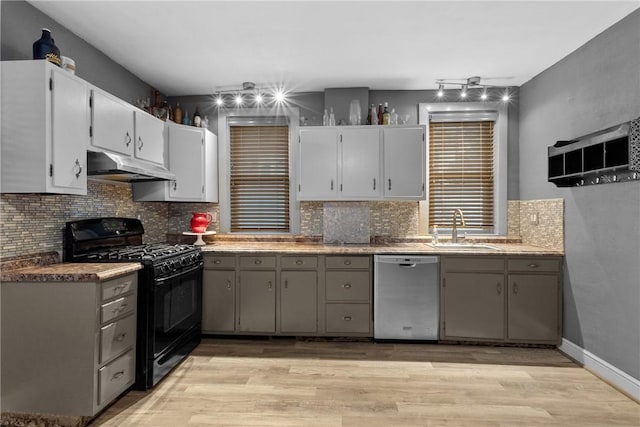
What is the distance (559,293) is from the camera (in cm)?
323

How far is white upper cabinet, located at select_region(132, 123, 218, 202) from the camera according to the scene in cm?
353

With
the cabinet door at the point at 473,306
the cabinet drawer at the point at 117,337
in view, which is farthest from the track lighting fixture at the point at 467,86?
the cabinet drawer at the point at 117,337

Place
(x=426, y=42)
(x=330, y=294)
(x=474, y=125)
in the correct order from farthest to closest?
(x=474, y=125) → (x=330, y=294) → (x=426, y=42)

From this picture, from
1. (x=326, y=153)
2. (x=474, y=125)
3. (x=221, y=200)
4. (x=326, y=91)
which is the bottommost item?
(x=221, y=200)

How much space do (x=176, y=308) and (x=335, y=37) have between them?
2.61 m

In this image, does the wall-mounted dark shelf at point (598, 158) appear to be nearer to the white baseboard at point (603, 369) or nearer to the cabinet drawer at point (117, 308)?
the white baseboard at point (603, 369)

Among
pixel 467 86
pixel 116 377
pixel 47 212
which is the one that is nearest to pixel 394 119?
pixel 467 86

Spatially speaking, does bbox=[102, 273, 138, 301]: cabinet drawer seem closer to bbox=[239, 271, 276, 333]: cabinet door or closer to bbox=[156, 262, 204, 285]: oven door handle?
bbox=[156, 262, 204, 285]: oven door handle

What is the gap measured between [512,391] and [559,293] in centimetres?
120

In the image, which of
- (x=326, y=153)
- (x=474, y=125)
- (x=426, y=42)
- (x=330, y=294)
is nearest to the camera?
(x=426, y=42)

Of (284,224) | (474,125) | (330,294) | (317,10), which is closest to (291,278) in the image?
(330,294)

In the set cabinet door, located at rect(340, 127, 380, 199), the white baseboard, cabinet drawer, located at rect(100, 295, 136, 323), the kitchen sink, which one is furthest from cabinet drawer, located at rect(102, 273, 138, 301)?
the white baseboard

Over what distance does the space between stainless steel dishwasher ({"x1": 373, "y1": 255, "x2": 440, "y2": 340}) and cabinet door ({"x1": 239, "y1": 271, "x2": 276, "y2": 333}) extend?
1035 millimetres

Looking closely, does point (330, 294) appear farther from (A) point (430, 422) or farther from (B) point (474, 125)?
(B) point (474, 125)
